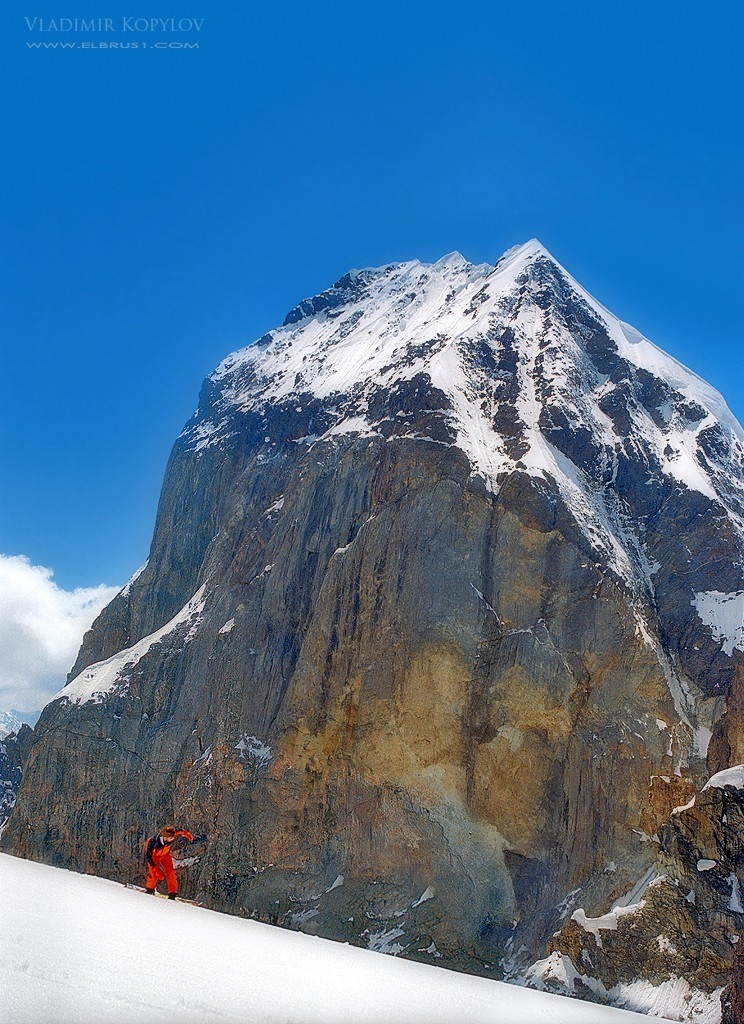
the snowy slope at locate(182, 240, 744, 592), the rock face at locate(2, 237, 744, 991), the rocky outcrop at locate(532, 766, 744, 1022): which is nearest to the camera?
the rocky outcrop at locate(532, 766, 744, 1022)

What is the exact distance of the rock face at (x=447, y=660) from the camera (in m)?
36.7

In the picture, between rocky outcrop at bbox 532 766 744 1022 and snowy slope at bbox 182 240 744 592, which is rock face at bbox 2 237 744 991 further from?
rocky outcrop at bbox 532 766 744 1022

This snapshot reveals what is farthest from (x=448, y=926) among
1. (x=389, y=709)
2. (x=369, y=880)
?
(x=389, y=709)

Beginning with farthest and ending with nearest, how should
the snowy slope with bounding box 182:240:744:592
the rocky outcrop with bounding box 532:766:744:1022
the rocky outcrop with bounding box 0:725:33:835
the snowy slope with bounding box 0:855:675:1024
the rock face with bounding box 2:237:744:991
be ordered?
the rocky outcrop with bounding box 0:725:33:835 < the snowy slope with bounding box 182:240:744:592 < the rock face with bounding box 2:237:744:991 < the rocky outcrop with bounding box 532:766:744:1022 < the snowy slope with bounding box 0:855:675:1024

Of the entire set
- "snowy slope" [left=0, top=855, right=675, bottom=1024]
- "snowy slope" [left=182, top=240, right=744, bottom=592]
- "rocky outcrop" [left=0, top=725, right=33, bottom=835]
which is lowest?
"snowy slope" [left=0, top=855, right=675, bottom=1024]

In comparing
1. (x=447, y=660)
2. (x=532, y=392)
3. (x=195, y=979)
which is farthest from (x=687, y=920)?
(x=532, y=392)

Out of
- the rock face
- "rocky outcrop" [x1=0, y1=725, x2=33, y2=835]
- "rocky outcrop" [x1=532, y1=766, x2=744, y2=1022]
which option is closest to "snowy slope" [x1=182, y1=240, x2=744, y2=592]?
the rock face

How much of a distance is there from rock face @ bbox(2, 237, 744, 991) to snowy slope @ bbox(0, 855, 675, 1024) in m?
29.7

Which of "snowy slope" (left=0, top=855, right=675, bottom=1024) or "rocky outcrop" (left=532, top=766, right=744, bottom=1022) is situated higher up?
"rocky outcrop" (left=532, top=766, right=744, bottom=1022)

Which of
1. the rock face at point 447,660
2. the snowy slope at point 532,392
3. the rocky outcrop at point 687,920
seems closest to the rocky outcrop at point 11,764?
the rock face at point 447,660

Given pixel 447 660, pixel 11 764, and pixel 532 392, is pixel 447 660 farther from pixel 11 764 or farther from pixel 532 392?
pixel 11 764

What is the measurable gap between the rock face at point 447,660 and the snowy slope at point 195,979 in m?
29.7

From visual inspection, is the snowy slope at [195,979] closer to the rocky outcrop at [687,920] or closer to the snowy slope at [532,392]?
the rocky outcrop at [687,920]

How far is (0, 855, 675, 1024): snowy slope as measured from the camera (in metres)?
4.23
